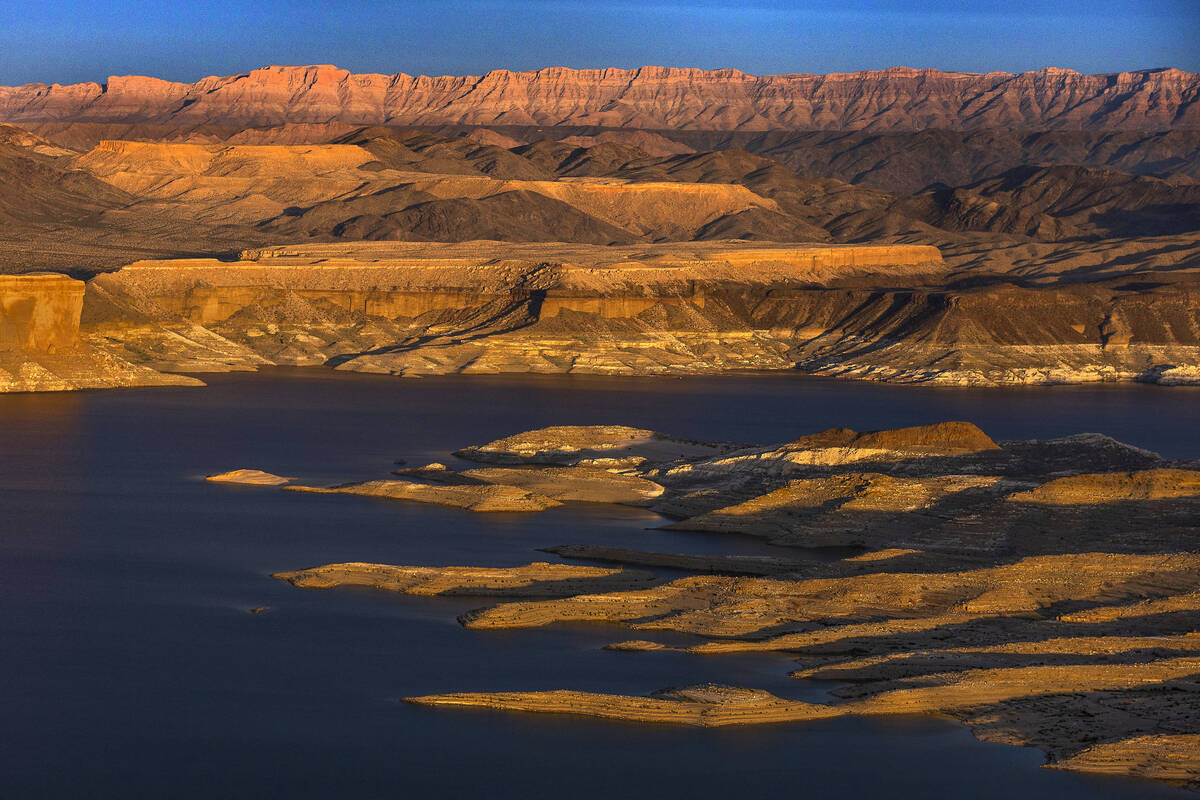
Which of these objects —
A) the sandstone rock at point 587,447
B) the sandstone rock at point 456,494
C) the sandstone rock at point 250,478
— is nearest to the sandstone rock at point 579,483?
the sandstone rock at point 456,494

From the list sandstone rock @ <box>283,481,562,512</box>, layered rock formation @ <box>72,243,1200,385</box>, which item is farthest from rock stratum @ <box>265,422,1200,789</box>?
layered rock formation @ <box>72,243,1200,385</box>

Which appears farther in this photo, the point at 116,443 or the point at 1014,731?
the point at 116,443

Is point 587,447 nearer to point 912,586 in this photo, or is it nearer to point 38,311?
point 912,586

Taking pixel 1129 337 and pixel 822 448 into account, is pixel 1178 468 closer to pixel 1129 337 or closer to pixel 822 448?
pixel 822 448

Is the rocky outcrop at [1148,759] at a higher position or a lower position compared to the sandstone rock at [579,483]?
lower

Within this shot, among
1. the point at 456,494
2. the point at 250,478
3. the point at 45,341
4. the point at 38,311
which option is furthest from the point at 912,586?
the point at 45,341

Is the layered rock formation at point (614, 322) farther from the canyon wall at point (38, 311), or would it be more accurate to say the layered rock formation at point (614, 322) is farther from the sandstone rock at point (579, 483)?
the sandstone rock at point (579, 483)

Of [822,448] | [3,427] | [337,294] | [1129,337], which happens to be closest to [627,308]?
[337,294]
